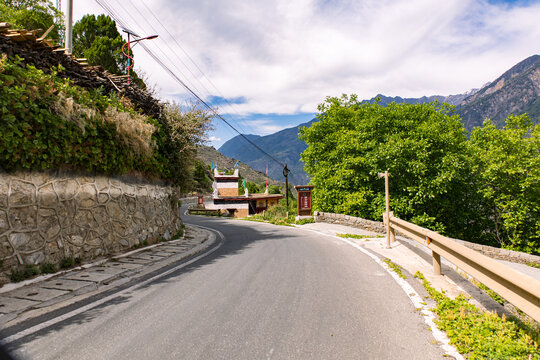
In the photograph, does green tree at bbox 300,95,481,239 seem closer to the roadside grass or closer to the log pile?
the log pile

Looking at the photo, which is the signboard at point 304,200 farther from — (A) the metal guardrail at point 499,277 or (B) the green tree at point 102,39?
(A) the metal guardrail at point 499,277

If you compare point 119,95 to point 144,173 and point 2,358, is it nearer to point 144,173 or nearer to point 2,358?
point 144,173

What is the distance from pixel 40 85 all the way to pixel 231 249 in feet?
21.4

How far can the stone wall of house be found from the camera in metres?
5.44

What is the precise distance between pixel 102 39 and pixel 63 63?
10.9m

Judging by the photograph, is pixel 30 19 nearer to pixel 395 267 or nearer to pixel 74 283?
pixel 74 283

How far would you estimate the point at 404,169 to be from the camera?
1842 cm

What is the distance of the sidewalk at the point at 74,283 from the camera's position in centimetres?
430

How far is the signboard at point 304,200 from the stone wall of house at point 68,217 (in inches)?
508

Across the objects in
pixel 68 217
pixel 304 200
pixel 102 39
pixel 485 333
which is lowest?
pixel 485 333

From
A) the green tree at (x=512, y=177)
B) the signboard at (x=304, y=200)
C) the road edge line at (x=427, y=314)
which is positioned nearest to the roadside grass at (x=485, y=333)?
the road edge line at (x=427, y=314)

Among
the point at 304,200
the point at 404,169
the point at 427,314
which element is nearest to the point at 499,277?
the point at 427,314

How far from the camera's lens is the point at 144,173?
9.89m

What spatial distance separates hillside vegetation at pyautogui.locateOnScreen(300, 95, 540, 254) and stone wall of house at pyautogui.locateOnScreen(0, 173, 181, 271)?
44.9 ft
